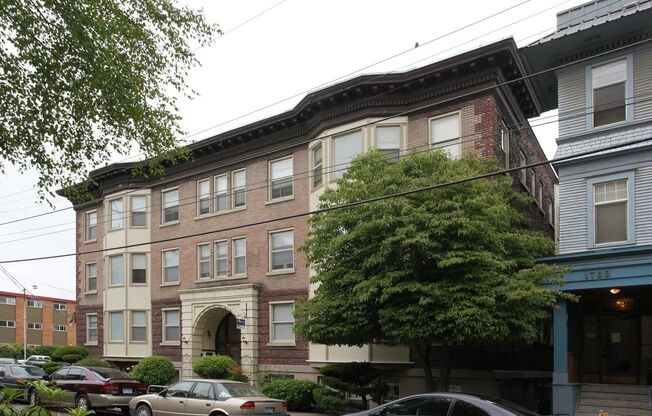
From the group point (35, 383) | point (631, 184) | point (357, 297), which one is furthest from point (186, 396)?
point (631, 184)

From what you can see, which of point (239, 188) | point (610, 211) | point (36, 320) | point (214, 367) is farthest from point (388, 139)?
point (36, 320)

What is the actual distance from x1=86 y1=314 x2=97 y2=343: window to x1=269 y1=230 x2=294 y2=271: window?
1449 centimetres

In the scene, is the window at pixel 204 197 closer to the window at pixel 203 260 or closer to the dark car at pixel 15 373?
the window at pixel 203 260

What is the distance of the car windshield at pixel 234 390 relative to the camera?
16312 millimetres

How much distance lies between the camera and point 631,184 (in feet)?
61.0

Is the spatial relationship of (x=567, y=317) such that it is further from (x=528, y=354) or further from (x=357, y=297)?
(x=357, y=297)

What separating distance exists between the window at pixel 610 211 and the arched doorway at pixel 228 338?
56.5 feet

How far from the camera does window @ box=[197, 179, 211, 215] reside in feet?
102

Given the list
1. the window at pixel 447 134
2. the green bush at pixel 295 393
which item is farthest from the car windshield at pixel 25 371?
the window at pixel 447 134

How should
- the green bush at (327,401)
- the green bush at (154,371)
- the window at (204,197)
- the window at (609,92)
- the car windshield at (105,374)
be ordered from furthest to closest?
the window at (204,197), the green bush at (154,371), the green bush at (327,401), the car windshield at (105,374), the window at (609,92)

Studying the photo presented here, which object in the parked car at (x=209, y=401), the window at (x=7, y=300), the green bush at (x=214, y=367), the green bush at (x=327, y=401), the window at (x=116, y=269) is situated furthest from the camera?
the window at (x=7, y=300)

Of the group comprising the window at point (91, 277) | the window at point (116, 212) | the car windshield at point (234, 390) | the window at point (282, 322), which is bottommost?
the car windshield at point (234, 390)

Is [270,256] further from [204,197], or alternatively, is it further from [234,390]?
[234,390]

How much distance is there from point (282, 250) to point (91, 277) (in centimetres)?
1533
